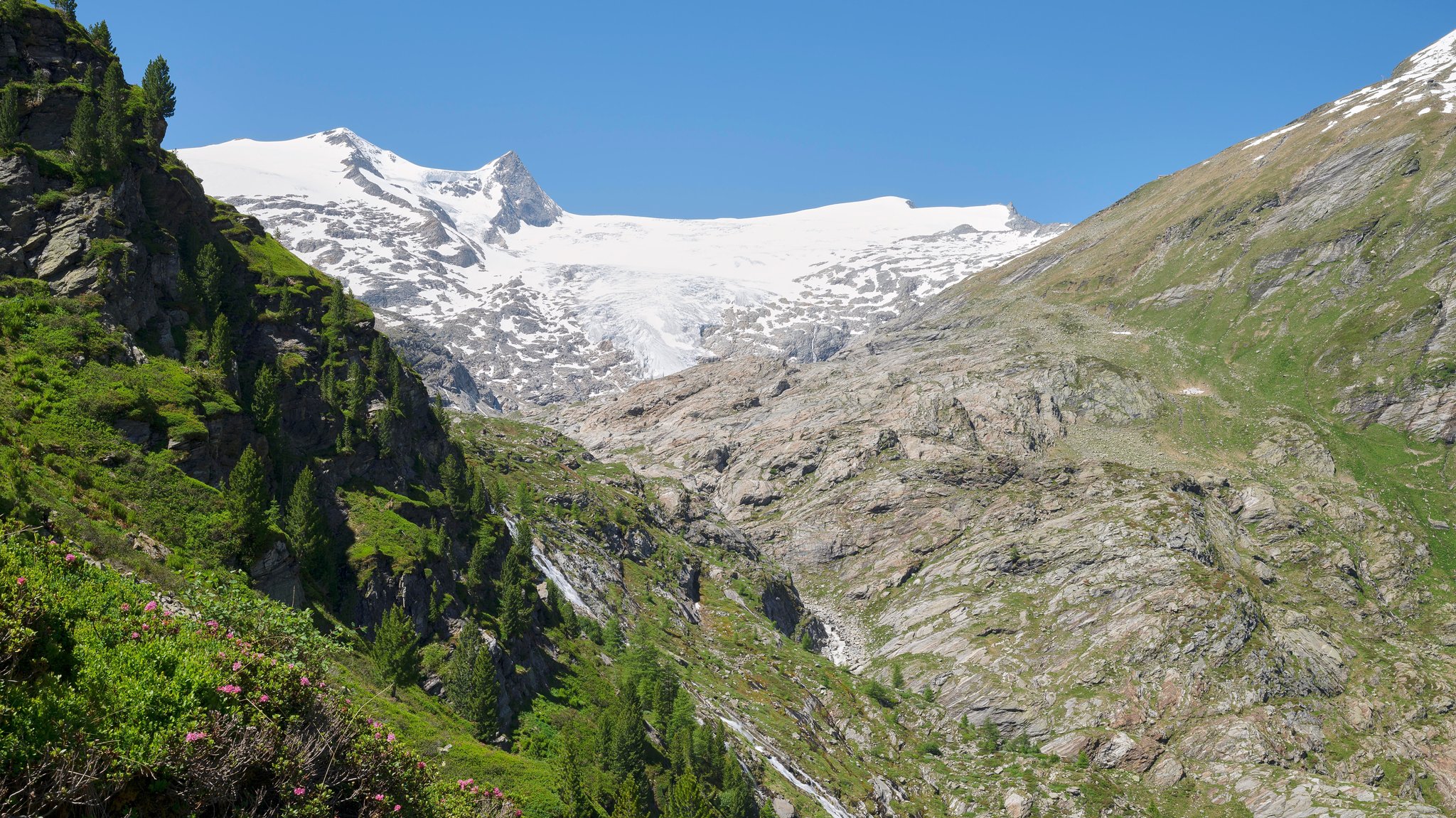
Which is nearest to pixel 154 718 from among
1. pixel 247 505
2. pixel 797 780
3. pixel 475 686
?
pixel 247 505

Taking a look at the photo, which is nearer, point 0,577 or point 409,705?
point 0,577

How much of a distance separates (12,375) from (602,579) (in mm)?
89079

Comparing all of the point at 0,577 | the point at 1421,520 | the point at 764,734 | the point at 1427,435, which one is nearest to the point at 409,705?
the point at 0,577

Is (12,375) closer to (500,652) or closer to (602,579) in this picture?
(500,652)

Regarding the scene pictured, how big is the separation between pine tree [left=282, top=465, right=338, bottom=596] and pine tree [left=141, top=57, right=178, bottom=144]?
41308 millimetres

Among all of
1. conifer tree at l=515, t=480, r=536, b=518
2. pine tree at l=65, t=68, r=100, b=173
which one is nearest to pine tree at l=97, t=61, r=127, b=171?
pine tree at l=65, t=68, r=100, b=173

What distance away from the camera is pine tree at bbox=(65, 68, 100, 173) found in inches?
2335

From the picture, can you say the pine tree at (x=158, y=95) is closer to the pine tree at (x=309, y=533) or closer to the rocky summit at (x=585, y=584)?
the rocky summit at (x=585, y=584)

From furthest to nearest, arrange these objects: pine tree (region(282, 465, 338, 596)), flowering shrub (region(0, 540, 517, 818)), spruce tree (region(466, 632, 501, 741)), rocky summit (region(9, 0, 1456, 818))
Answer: pine tree (region(282, 465, 338, 596))
spruce tree (region(466, 632, 501, 741))
rocky summit (region(9, 0, 1456, 818))
flowering shrub (region(0, 540, 517, 818))

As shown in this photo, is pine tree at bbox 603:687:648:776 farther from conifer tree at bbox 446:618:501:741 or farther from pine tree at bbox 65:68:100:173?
pine tree at bbox 65:68:100:173

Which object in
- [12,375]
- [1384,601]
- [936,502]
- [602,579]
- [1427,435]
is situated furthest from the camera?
A: [936,502]

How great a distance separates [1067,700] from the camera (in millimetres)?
129750

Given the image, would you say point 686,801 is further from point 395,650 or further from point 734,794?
point 395,650

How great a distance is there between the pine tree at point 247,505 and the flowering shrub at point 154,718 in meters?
23.3
